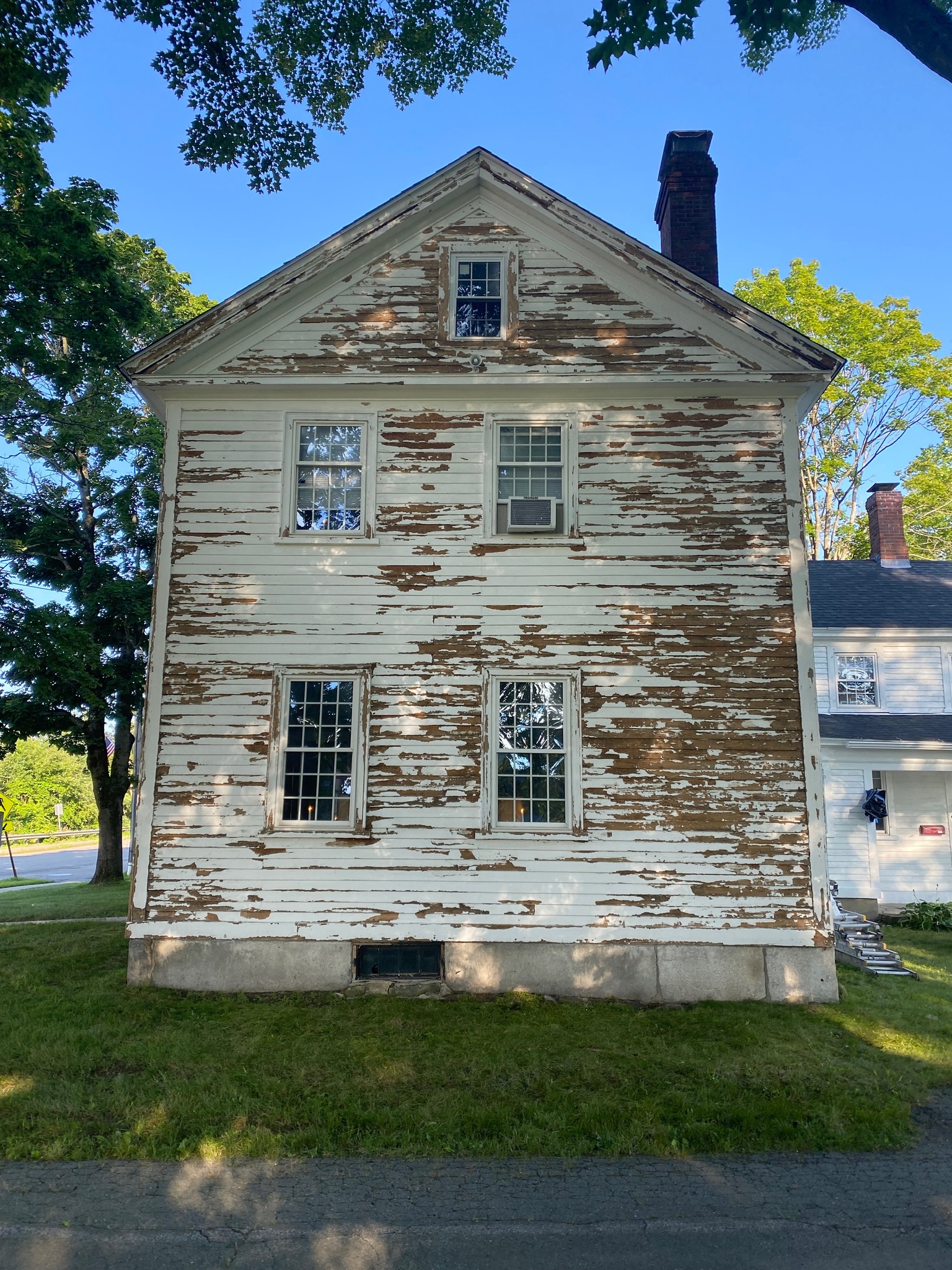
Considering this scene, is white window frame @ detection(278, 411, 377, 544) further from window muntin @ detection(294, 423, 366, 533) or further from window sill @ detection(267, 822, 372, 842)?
window sill @ detection(267, 822, 372, 842)

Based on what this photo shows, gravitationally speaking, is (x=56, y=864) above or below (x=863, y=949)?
below

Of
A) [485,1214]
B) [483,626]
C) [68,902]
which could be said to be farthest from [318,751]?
[68,902]

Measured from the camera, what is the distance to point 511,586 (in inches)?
383

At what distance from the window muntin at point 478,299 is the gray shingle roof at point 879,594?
1157 centimetres

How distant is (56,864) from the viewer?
31.5m

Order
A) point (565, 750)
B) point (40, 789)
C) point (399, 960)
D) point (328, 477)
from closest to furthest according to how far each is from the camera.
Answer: point (399, 960) → point (565, 750) → point (328, 477) → point (40, 789)

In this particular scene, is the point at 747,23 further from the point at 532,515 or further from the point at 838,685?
the point at 838,685

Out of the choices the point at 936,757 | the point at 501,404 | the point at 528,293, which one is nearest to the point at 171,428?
the point at 501,404

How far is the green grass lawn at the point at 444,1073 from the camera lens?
5.66m

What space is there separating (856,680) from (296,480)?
1404cm

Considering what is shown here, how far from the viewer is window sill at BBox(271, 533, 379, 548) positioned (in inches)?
388

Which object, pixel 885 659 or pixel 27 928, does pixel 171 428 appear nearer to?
pixel 27 928

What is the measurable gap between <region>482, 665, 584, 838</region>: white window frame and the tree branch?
6.32 m

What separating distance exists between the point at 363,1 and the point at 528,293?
16.1 ft
